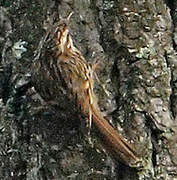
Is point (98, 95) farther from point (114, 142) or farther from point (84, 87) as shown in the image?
point (114, 142)

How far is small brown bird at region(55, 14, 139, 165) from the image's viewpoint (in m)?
2.11

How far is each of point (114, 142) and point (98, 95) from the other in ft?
0.48

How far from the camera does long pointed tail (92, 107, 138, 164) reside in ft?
6.89

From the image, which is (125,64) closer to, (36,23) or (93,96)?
(93,96)

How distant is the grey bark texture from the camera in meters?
2.14

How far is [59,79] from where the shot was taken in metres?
2.15

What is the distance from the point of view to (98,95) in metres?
2.18

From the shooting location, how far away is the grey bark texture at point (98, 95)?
84.4 inches

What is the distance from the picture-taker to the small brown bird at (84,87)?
211 centimetres

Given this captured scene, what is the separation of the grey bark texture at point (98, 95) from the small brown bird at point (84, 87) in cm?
2

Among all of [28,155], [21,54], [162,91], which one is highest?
[21,54]

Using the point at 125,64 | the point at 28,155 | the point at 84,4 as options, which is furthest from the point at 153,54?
the point at 28,155

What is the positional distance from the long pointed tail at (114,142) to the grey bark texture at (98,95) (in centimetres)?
2

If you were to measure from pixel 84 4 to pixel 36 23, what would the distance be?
14 cm
